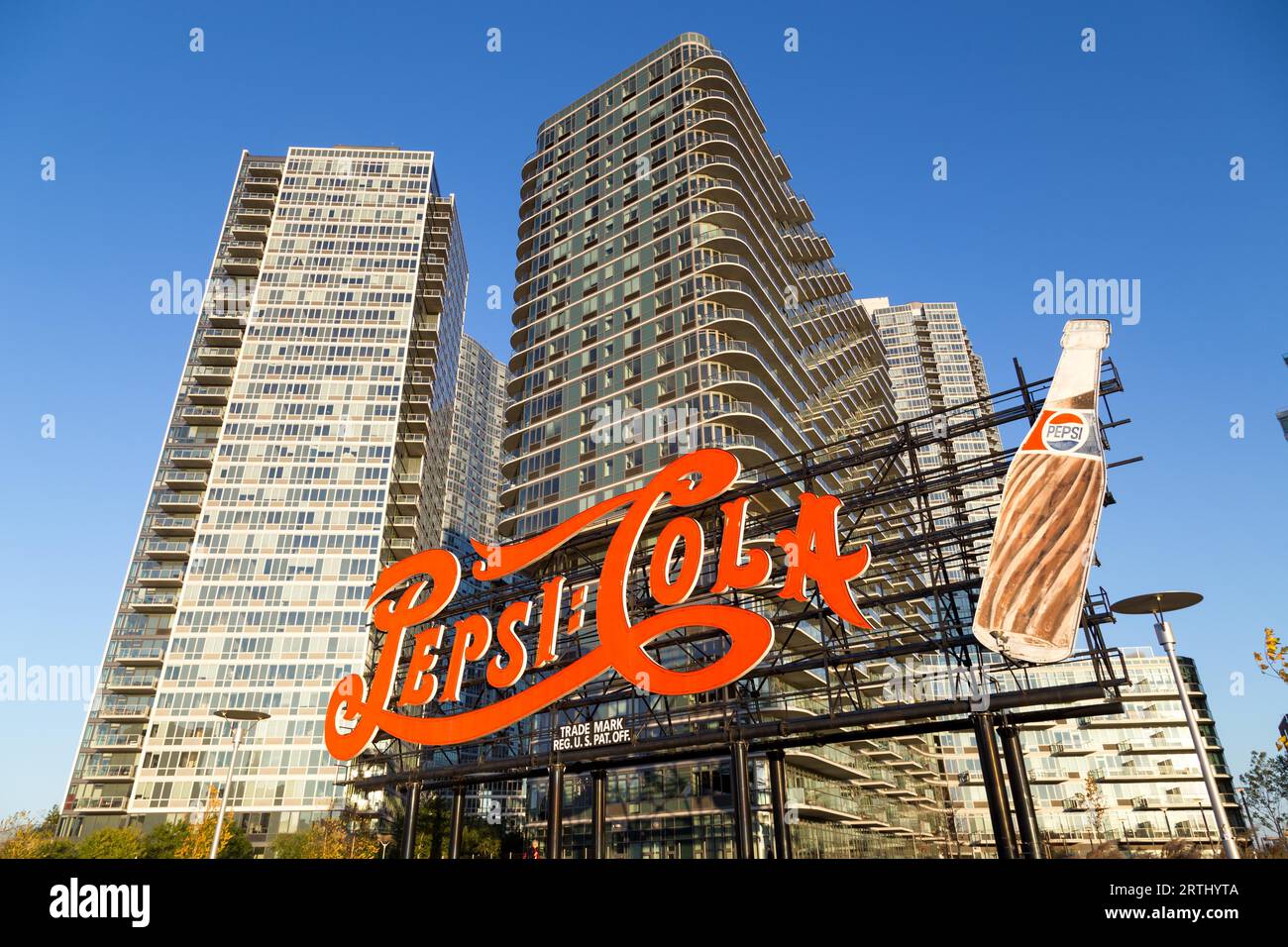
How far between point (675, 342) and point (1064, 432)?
1936 inches

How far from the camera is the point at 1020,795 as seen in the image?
22.3 metres

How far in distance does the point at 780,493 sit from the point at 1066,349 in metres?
46.7

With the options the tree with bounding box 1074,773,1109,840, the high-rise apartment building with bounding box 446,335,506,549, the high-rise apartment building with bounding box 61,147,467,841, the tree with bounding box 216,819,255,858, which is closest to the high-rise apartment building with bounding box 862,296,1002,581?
the tree with bounding box 1074,773,1109,840

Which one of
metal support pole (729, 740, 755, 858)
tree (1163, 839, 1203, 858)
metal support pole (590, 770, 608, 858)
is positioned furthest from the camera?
tree (1163, 839, 1203, 858)

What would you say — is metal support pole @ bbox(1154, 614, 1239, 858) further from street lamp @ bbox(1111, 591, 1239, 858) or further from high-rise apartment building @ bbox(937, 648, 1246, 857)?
high-rise apartment building @ bbox(937, 648, 1246, 857)

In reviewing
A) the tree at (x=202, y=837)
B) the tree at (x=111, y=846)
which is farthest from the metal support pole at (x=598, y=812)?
the tree at (x=111, y=846)

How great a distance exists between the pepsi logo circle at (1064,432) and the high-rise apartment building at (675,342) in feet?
118

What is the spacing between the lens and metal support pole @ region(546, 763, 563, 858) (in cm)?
3036

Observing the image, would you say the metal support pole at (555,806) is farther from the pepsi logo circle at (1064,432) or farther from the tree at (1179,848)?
the tree at (1179,848)

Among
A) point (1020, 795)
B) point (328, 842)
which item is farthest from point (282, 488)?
point (1020, 795)

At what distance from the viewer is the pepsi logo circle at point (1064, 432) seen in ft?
78.4

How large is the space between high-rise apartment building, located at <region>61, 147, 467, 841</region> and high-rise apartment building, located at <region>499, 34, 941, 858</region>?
3144cm
